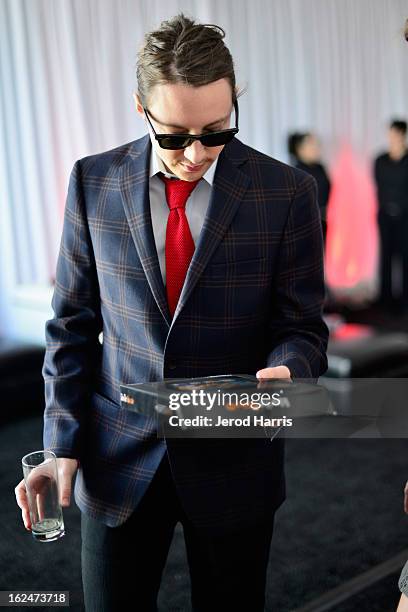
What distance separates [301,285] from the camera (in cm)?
146

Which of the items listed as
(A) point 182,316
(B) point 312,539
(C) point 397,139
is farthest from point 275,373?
(C) point 397,139

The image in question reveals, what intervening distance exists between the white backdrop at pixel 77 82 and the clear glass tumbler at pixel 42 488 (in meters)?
4.25

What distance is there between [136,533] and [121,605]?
152mm

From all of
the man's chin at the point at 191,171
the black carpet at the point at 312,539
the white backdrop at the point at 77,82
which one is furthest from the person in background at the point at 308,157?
the man's chin at the point at 191,171

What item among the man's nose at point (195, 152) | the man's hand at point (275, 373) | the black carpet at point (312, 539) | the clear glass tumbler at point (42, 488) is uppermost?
the man's nose at point (195, 152)

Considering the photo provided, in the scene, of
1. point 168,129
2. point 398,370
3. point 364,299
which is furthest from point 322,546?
point 364,299

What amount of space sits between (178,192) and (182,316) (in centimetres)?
25

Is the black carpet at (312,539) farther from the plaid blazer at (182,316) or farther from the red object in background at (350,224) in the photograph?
the red object in background at (350,224)

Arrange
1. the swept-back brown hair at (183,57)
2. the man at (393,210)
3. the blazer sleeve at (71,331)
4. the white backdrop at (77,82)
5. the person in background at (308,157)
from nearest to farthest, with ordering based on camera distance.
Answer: the swept-back brown hair at (183,57), the blazer sleeve at (71,331), the white backdrop at (77,82), the person in background at (308,157), the man at (393,210)

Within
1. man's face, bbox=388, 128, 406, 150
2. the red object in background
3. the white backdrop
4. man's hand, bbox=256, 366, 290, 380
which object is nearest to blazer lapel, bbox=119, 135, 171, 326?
man's hand, bbox=256, 366, 290, 380

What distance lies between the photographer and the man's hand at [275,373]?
52.2 inches

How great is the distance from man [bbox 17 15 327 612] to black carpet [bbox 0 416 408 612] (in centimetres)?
113

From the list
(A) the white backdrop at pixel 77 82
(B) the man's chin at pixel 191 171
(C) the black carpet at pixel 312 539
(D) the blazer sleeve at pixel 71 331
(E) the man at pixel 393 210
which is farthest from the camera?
(E) the man at pixel 393 210

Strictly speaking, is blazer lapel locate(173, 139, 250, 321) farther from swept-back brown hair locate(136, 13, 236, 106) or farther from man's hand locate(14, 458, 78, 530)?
man's hand locate(14, 458, 78, 530)
